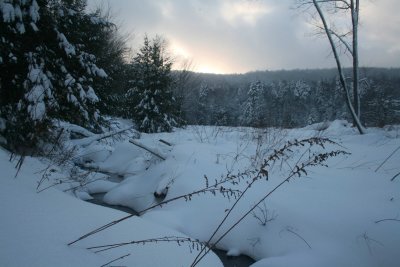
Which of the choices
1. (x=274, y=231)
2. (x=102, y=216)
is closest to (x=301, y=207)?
(x=274, y=231)

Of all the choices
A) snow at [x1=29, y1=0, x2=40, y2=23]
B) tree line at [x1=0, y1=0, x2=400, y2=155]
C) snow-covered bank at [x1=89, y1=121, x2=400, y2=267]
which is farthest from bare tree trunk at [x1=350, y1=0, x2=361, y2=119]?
snow at [x1=29, y1=0, x2=40, y2=23]

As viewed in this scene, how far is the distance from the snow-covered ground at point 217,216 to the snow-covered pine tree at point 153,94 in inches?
450

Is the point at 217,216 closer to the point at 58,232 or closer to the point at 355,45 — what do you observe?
the point at 58,232

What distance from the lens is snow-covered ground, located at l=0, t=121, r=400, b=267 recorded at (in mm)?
1281

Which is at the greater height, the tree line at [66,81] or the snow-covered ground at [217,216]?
the tree line at [66,81]

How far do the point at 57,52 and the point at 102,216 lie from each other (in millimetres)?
5065

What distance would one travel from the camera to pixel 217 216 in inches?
112

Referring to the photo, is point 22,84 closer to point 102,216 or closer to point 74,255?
point 102,216

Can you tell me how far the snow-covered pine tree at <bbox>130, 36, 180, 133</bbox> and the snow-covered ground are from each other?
11.4 m

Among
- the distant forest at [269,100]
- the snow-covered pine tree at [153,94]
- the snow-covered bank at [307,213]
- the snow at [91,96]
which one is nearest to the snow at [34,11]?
the snow at [91,96]

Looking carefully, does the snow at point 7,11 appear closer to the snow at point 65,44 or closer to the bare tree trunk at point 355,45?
the snow at point 65,44

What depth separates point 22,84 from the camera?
4.94 meters

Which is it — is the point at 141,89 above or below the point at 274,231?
above

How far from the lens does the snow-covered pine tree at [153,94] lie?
52.4 feet
